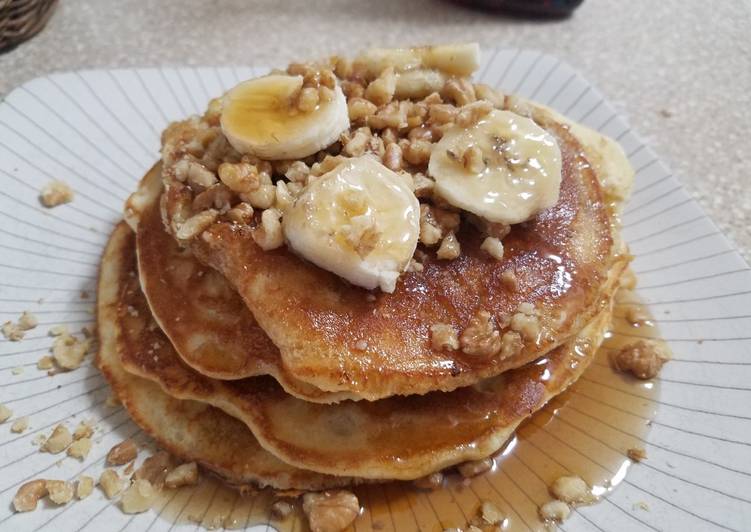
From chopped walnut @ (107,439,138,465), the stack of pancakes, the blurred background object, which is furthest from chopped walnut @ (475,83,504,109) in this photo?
the blurred background object

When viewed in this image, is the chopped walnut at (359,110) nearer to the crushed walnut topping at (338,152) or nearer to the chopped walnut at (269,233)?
the crushed walnut topping at (338,152)

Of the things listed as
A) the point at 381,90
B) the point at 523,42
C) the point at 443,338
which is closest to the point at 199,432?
the point at 443,338

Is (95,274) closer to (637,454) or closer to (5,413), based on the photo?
(5,413)

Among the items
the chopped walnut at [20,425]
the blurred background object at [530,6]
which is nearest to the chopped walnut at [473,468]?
the chopped walnut at [20,425]

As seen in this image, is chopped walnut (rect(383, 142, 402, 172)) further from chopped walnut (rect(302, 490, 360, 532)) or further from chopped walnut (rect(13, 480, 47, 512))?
chopped walnut (rect(13, 480, 47, 512))

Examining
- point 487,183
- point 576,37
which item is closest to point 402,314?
point 487,183

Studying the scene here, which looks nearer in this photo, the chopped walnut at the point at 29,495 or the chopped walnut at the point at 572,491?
the chopped walnut at the point at 29,495

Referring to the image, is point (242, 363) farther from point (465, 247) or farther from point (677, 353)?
point (677, 353)
